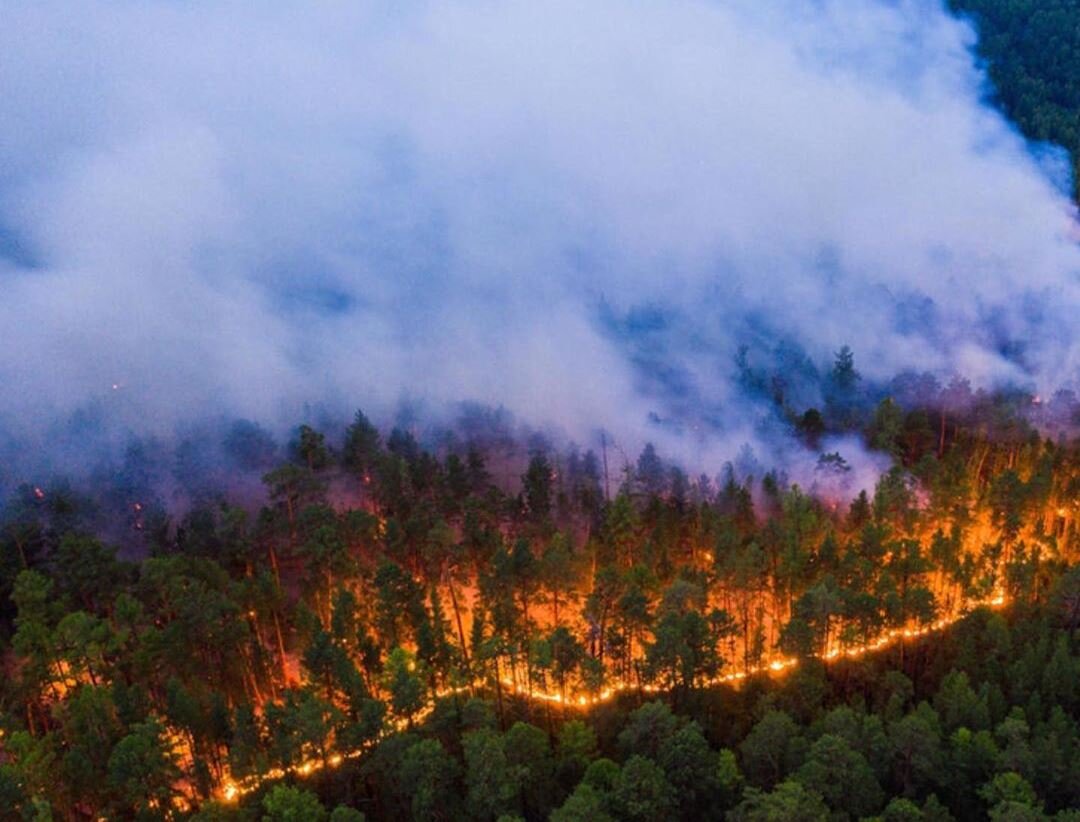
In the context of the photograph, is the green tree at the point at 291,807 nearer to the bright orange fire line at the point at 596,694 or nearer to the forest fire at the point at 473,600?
the forest fire at the point at 473,600

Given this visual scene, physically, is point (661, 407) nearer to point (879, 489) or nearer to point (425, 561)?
point (879, 489)

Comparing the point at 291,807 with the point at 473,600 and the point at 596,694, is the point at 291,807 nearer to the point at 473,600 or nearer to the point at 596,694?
the point at 596,694

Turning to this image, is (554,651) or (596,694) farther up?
(554,651)

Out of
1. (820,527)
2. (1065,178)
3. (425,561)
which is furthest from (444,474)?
(1065,178)

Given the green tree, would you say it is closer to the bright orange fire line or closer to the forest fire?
the forest fire

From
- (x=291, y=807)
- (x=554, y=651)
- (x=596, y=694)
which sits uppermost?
(x=554, y=651)

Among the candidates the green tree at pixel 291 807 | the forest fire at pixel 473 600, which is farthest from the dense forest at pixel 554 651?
the forest fire at pixel 473 600

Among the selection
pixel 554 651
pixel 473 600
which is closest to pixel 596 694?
pixel 554 651

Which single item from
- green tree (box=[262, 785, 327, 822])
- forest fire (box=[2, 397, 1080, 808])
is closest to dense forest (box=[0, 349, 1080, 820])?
green tree (box=[262, 785, 327, 822])

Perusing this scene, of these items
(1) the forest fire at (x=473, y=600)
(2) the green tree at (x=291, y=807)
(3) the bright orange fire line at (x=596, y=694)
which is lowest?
(3) the bright orange fire line at (x=596, y=694)

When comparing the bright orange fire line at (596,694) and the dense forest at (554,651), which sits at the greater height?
the dense forest at (554,651)
